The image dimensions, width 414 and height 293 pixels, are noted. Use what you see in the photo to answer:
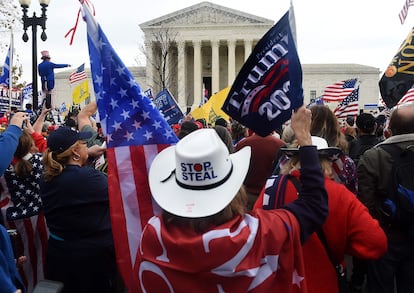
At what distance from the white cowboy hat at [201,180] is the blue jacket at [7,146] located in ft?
4.91

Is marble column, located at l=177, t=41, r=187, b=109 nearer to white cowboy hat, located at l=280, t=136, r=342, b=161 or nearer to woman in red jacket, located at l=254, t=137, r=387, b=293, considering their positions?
white cowboy hat, located at l=280, t=136, r=342, b=161

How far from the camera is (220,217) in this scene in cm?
164

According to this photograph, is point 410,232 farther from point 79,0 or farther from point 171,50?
point 171,50

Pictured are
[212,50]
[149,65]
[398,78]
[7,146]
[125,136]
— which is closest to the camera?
[125,136]

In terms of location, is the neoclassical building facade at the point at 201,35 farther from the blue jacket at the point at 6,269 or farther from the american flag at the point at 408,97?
the blue jacket at the point at 6,269

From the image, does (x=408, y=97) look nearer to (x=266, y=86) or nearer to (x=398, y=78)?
(x=398, y=78)

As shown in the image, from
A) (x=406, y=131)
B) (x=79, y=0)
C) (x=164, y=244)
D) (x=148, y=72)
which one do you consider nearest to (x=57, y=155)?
(x=79, y=0)

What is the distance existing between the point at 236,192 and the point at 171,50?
59324mm

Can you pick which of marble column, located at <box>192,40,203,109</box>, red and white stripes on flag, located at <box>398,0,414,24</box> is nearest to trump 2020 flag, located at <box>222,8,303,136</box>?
red and white stripes on flag, located at <box>398,0,414,24</box>

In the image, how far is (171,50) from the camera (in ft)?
193

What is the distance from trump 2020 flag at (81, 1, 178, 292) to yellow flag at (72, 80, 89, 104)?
37.9 ft

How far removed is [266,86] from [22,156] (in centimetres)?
229

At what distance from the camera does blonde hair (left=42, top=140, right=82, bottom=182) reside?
293cm

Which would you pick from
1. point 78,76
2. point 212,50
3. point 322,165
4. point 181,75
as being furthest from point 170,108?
point 212,50
